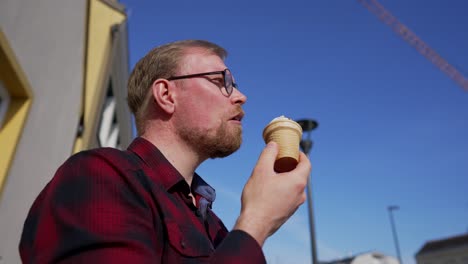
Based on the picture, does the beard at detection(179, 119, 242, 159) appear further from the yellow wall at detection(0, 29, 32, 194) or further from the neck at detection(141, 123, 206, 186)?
the yellow wall at detection(0, 29, 32, 194)

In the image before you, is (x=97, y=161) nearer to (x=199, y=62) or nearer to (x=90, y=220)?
(x=90, y=220)

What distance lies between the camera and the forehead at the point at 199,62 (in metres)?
2.32

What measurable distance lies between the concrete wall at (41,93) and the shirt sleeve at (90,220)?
3.16m

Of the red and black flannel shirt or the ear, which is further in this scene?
the ear

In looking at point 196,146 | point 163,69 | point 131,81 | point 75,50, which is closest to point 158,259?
point 196,146

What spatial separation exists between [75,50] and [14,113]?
2.52 m

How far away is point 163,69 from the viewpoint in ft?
7.70

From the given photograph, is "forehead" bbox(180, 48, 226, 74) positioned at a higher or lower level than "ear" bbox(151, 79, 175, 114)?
higher

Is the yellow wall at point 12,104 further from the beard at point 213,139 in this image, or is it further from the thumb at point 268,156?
the thumb at point 268,156

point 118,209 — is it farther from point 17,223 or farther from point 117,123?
point 117,123

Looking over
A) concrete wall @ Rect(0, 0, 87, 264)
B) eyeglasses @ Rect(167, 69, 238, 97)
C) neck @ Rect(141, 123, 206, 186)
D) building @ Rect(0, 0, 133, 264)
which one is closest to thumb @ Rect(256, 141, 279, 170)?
neck @ Rect(141, 123, 206, 186)

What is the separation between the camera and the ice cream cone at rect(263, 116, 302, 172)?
6.09 ft

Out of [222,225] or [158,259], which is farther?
[222,225]

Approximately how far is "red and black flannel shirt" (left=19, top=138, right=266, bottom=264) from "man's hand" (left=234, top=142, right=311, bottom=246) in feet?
0.31
